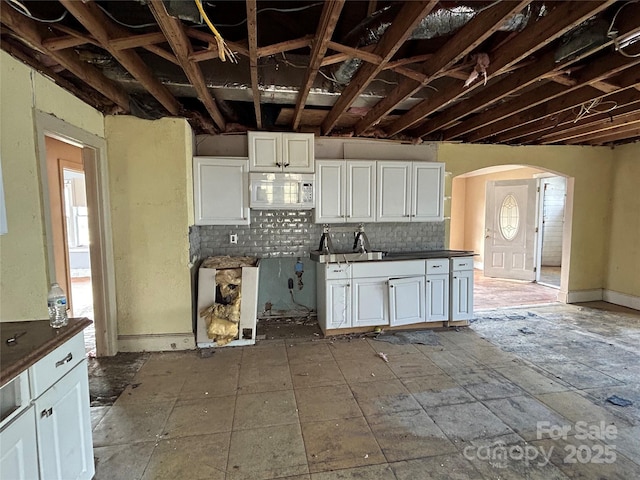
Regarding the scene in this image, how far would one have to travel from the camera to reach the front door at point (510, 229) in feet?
21.5

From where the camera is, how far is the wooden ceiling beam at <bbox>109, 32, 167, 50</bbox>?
6.03 feet

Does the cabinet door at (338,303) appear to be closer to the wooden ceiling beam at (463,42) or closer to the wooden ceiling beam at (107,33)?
the wooden ceiling beam at (463,42)

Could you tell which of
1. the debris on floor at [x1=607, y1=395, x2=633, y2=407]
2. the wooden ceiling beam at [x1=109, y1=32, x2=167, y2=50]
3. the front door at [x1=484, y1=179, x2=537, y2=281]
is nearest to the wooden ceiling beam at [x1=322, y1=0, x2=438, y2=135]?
the wooden ceiling beam at [x1=109, y1=32, x2=167, y2=50]

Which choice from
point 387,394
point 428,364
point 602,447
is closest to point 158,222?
point 387,394

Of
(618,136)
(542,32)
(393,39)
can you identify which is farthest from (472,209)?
(393,39)

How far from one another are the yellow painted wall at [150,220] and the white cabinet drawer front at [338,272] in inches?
58.7

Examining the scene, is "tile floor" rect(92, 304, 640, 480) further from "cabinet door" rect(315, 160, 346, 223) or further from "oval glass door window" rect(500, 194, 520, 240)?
"oval glass door window" rect(500, 194, 520, 240)

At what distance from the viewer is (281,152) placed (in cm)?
378

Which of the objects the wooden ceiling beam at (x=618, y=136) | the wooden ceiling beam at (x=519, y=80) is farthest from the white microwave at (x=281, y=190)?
the wooden ceiling beam at (x=618, y=136)

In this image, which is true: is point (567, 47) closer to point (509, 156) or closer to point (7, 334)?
point (509, 156)

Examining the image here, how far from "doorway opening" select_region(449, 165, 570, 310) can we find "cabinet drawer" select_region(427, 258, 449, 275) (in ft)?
4.90

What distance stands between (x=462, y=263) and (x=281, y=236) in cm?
228

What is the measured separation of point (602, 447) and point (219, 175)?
3868mm

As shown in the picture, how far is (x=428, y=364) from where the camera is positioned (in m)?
3.13
